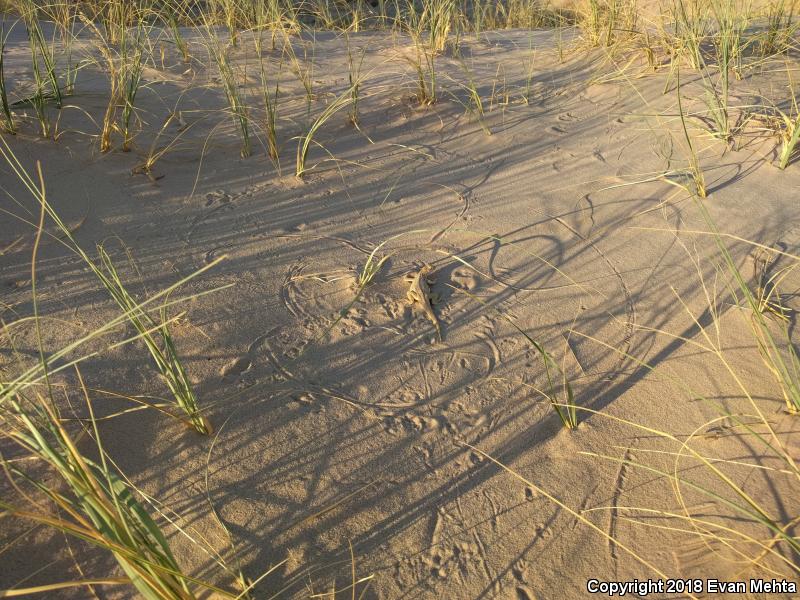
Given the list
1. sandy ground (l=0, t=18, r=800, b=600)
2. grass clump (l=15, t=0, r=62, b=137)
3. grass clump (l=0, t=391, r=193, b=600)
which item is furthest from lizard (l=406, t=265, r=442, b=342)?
grass clump (l=15, t=0, r=62, b=137)

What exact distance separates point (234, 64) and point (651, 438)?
117 inches

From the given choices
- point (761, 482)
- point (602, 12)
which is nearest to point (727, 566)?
point (761, 482)

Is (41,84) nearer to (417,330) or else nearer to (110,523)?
(417,330)

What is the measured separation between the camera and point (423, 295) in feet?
6.52

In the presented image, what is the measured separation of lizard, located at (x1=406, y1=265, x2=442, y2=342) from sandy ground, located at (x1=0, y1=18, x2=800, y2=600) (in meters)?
0.04

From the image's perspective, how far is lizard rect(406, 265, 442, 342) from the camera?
6.39 feet

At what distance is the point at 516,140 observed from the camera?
2.97 m

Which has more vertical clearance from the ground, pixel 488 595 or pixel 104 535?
pixel 104 535

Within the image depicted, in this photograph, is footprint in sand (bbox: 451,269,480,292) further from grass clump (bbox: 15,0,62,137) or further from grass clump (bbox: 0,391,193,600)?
grass clump (bbox: 15,0,62,137)

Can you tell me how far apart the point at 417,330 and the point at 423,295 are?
134mm

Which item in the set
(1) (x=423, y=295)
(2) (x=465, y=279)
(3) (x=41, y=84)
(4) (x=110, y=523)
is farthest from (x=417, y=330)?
(3) (x=41, y=84)

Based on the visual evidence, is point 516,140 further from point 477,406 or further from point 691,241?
point 477,406

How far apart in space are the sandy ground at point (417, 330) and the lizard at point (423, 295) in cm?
4

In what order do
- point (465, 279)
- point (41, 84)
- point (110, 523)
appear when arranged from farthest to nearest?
point (41, 84) < point (465, 279) < point (110, 523)
